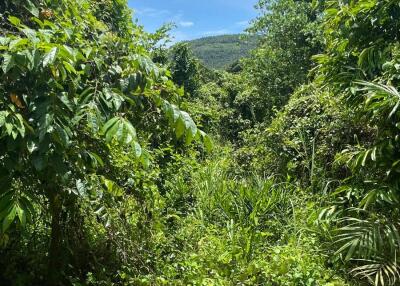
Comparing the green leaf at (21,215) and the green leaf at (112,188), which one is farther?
the green leaf at (112,188)

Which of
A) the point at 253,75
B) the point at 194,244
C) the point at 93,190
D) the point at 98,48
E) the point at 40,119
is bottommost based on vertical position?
the point at 194,244

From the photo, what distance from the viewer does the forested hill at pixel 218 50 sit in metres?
83.3

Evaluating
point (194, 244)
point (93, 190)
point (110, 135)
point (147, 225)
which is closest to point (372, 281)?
point (194, 244)

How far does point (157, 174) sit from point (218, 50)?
9267 centimetres

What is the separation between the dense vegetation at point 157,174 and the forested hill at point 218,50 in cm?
7110

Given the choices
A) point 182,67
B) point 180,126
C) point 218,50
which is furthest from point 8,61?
point 218,50

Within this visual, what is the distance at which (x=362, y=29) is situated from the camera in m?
3.56

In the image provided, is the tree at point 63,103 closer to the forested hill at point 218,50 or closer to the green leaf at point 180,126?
Answer: the green leaf at point 180,126

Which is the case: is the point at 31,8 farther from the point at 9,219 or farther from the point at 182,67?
the point at 182,67

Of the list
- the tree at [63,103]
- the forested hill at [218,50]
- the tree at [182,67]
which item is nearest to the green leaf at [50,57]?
the tree at [63,103]

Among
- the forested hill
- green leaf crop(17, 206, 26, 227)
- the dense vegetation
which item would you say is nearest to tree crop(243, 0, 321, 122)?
the dense vegetation

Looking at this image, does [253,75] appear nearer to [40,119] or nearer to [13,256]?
[13,256]

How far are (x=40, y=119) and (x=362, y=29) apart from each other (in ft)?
8.90

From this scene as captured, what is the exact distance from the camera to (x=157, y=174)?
4.12 meters
